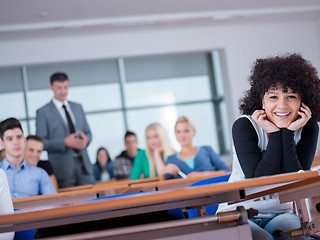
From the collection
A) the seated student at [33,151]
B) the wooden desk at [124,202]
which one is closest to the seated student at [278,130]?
the wooden desk at [124,202]

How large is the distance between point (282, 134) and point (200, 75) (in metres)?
7.74

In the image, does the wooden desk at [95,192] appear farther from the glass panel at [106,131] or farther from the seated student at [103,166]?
the glass panel at [106,131]

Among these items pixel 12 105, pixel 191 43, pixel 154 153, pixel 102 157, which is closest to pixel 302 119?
pixel 154 153

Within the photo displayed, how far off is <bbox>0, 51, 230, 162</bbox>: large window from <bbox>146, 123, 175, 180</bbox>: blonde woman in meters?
3.28

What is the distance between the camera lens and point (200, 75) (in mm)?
9445

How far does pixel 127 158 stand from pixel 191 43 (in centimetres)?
229

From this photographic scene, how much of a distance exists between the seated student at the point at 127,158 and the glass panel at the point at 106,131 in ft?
4.66

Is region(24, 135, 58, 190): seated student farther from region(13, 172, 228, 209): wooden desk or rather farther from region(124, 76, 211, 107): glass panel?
region(124, 76, 211, 107): glass panel

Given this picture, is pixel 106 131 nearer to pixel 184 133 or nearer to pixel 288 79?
pixel 184 133

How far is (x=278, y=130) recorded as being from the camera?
1776mm

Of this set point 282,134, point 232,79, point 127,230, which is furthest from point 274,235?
point 232,79

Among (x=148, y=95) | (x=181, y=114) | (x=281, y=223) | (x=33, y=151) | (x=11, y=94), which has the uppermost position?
(x=11, y=94)

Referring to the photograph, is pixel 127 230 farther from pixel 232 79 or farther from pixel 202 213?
pixel 232 79

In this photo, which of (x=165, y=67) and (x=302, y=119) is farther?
(x=165, y=67)
